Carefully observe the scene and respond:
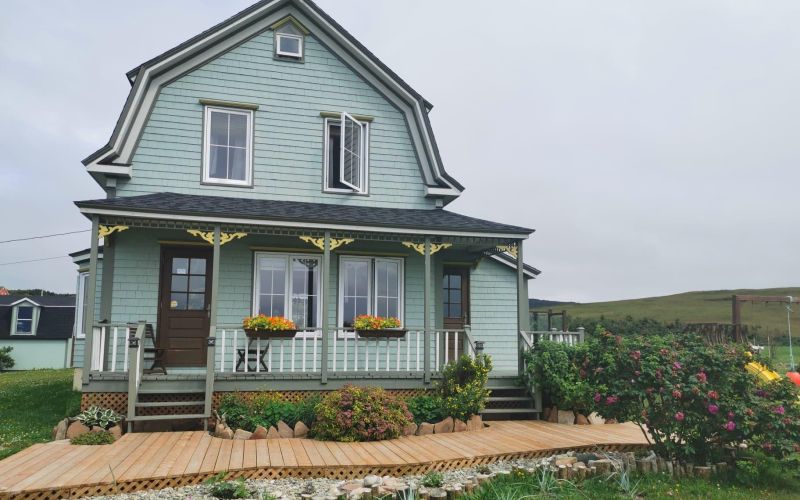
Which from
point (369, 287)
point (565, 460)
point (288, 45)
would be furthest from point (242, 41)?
point (565, 460)

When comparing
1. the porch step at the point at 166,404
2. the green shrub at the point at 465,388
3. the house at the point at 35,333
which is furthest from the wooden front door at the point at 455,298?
the house at the point at 35,333

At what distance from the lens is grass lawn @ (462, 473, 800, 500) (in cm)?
618

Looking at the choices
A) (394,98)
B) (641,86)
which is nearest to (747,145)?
(641,86)

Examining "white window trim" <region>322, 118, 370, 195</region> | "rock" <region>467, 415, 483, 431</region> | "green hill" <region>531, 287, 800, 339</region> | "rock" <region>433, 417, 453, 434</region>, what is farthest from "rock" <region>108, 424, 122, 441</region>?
"green hill" <region>531, 287, 800, 339</region>

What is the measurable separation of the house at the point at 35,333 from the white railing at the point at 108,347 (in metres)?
25.0

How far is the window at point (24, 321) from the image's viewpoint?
3225 cm

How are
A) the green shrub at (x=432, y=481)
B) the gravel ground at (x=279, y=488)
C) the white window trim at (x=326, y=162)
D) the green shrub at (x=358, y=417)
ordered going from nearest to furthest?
the gravel ground at (x=279, y=488) < the green shrub at (x=432, y=481) < the green shrub at (x=358, y=417) < the white window trim at (x=326, y=162)

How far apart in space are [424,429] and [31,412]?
7.96 meters

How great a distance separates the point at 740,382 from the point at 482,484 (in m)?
3.38

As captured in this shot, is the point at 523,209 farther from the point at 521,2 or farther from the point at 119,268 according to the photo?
the point at 119,268

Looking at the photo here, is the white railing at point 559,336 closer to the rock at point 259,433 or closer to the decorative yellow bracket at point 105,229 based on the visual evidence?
the rock at point 259,433

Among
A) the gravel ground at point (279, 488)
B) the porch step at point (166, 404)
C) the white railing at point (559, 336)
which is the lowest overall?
the gravel ground at point (279, 488)

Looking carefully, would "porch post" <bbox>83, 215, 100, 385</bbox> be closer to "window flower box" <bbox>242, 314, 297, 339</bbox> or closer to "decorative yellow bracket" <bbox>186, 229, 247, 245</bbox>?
"decorative yellow bracket" <bbox>186, 229, 247, 245</bbox>

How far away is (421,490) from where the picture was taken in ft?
20.1
